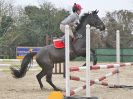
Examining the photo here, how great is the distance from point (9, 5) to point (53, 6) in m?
6.56

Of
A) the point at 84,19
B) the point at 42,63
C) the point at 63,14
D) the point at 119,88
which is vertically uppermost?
the point at 63,14

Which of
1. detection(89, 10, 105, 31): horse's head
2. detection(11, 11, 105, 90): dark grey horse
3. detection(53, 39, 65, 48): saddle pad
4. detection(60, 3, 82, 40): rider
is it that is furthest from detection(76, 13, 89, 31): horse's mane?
detection(53, 39, 65, 48): saddle pad

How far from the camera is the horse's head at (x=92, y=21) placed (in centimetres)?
1089

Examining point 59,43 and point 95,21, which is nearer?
point 59,43

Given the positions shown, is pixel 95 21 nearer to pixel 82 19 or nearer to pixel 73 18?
pixel 82 19

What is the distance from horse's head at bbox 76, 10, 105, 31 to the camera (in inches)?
429

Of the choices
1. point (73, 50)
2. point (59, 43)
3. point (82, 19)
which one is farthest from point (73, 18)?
point (73, 50)

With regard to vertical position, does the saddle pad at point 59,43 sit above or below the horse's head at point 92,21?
below

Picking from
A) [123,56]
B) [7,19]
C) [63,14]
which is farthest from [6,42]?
[123,56]

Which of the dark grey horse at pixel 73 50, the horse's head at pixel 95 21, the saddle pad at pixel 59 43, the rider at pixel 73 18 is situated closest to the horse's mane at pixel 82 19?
the dark grey horse at pixel 73 50

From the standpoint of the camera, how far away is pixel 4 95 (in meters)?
9.60

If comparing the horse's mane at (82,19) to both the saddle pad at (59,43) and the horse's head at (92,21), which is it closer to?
the horse's head at (92,21)

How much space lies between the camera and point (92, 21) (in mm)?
10906

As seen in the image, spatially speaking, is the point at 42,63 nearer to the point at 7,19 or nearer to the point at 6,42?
the point at 6,42
